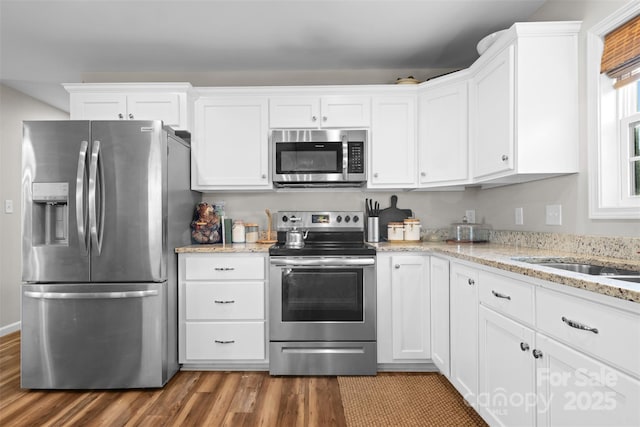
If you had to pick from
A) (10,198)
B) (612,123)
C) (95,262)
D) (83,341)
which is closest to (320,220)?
(95,262)

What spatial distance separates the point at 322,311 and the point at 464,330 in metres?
0.94

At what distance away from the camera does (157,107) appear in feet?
9.26

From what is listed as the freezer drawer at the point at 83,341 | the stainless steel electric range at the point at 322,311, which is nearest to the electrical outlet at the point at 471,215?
the stainless steel electric range at the point at 322,311

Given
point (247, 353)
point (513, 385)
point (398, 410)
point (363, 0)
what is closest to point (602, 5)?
point (363, 0)

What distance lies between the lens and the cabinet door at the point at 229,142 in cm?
290

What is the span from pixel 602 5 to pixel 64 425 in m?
3.64

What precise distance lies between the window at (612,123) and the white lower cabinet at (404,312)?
109 cm

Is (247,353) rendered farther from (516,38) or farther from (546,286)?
(516,38)

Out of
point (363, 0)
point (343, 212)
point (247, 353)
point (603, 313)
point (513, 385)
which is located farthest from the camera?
point (343, 212)

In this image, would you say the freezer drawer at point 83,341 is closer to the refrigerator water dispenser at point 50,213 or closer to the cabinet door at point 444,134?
the refrigerator water dispenser at point 50,213

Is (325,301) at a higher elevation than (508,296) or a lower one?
lower

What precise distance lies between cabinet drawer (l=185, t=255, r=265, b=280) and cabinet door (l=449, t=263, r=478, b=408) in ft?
4.31

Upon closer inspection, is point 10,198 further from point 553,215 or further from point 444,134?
point 553,215

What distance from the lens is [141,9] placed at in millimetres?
2340
